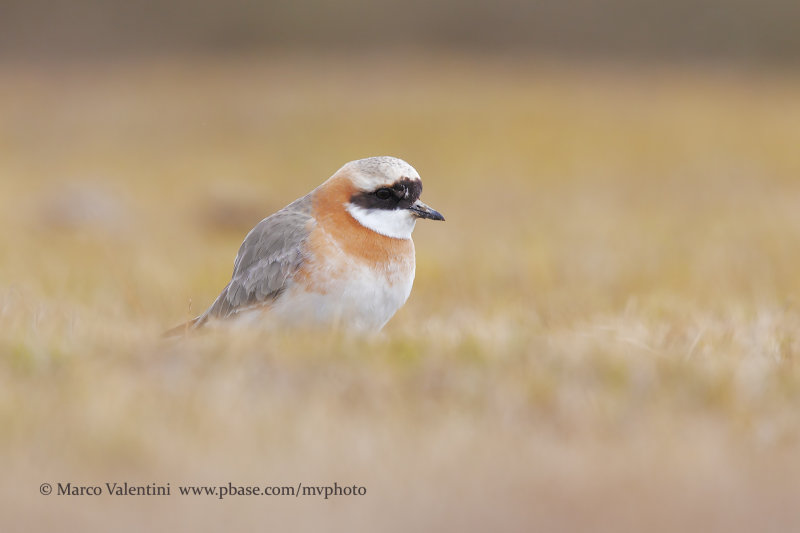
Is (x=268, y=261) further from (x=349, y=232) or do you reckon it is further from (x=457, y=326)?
(x=457, y=326)

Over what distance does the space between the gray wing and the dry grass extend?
0.78 meters

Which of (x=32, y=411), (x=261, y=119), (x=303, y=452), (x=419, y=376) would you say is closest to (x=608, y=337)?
(x=419, y=376)

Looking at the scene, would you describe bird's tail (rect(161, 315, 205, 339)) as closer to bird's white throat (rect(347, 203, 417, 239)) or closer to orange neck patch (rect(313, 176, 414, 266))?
orange neck patch (rect(313, 176, 414, 266))

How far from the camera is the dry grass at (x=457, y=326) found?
449 cm

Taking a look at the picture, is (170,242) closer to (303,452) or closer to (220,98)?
(303,452)

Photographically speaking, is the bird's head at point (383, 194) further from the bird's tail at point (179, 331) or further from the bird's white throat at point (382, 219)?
the bird's tail at point (179, 331)

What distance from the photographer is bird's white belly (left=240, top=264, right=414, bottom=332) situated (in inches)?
263

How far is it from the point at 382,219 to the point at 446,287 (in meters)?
4.38

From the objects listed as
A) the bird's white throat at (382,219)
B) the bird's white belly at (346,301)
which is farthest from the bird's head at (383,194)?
the bird's white belly at (346,301)

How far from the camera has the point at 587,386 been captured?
5.38 meters

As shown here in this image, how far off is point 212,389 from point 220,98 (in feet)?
85.7

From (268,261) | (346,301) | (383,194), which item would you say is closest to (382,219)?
(383,194)

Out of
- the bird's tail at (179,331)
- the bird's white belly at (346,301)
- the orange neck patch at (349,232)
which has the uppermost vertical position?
the orange neck patch at (349,232)

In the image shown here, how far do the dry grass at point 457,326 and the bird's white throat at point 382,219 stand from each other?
70 centimetres
